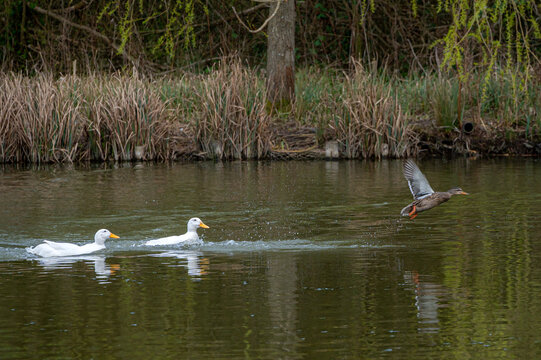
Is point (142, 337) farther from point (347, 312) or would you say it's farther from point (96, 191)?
point (96, 191)

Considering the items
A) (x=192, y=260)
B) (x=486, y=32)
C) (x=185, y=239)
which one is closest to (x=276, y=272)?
(x=192, y=260)

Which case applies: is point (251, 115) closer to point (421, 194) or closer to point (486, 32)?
point (421, 194)

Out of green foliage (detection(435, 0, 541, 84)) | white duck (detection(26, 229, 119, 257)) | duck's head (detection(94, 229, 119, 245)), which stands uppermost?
green foliage (detection(435, 0, 541, 84))

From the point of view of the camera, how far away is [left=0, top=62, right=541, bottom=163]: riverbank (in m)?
19.0

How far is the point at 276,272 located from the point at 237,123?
35.3 ft

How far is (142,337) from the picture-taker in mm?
6207

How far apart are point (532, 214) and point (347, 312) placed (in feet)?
18.6

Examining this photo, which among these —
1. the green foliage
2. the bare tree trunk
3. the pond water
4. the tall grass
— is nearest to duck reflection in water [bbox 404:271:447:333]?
the pond water

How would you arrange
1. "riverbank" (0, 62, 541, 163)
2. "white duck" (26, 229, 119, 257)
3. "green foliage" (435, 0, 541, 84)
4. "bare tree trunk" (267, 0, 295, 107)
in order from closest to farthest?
1. "white duck" (26, 229, 119, 257)
2. "green foliage" (435, 0, 541, 84)
3. "riverbank" (0, 62, 541, 163)
4. "bare tree trunk" (267, 0, 295, 107)

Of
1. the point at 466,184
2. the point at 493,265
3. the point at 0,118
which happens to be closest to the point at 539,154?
the point at 466,184

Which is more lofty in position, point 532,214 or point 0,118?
point 0,118

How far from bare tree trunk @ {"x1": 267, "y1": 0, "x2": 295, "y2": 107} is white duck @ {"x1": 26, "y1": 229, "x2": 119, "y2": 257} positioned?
38.0ft

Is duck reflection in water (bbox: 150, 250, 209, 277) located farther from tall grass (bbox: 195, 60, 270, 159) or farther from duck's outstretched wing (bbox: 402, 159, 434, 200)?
tall grass (bbox: 195, 60, 270, 159)

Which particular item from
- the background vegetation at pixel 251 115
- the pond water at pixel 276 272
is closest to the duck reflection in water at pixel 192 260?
the pond water at pixel 276 272
